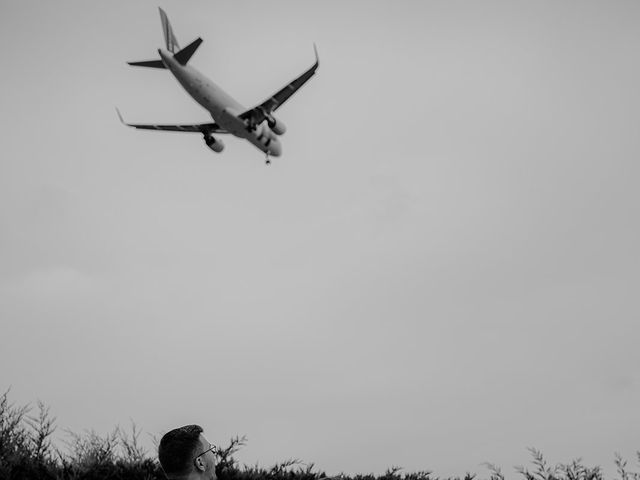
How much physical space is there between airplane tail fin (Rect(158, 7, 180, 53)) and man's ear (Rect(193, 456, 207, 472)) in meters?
41.1

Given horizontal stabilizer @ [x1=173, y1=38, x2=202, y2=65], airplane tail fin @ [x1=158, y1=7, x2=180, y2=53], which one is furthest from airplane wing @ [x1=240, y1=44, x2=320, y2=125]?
airplane tail fin @ [x1=158, y1=7, x2=180, y2=53]

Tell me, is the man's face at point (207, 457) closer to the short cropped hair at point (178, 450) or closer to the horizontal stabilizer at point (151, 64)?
the short cropped hair at point (178, 450)

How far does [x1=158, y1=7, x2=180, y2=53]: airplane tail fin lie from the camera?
42.9 meters

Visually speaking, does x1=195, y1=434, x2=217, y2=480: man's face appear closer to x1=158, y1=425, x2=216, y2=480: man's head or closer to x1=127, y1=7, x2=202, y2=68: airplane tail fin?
x1=158, y1=425, x2=216, y2=480: man's head

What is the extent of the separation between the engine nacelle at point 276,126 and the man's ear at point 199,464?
32755 mm

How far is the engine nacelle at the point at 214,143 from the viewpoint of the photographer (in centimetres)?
4069

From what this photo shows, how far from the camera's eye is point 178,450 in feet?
17.1

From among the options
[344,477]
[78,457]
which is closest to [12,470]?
[78,457]

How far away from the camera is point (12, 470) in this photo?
31.1ft

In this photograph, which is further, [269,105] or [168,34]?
[168,34]

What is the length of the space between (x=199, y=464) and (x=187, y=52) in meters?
34.5

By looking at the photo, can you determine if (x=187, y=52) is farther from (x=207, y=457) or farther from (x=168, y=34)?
(x=207, y=457)

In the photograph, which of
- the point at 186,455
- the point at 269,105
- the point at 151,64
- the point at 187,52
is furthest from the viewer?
the point at 151,64

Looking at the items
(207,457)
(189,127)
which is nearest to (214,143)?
(189,127)
